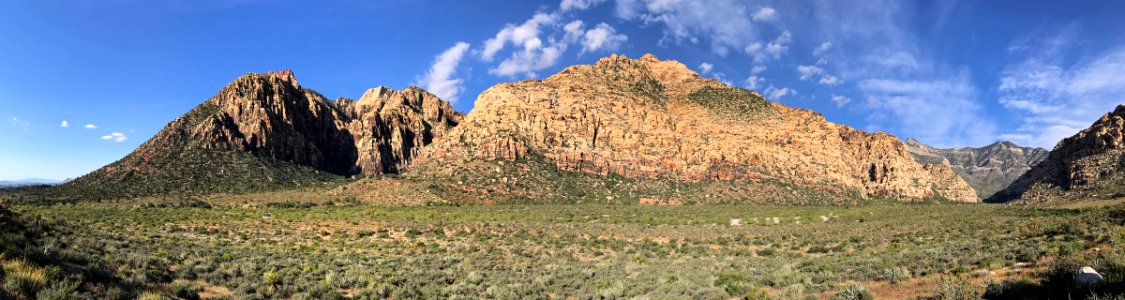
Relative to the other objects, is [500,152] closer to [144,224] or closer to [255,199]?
[255,199]

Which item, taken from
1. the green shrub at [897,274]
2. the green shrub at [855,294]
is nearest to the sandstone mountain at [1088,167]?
the green shrub at [897,274]

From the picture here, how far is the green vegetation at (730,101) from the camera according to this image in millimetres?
110062

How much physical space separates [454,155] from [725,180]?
188 ft

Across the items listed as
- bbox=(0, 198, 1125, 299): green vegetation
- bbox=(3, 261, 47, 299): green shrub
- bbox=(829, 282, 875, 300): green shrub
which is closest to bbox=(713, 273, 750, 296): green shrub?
bbox=(0, 198, 1125, 299): green vegetation

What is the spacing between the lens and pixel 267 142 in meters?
107

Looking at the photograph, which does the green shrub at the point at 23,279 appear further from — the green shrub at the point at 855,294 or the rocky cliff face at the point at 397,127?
the rocky cliff face at the point at 397,127

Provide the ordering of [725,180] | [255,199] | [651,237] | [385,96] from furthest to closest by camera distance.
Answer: [385,96]
[725,180]
[255,199]
[651,237]

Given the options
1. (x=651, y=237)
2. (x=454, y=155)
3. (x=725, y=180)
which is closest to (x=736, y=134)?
(x=725, y=180)

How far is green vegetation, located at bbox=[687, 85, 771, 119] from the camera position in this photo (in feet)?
361

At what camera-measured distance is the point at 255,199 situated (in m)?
66.4

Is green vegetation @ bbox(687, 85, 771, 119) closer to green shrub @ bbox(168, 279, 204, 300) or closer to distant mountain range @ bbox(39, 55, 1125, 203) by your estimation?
distant mountain range @ bbox(39, 55, 1125, 203)

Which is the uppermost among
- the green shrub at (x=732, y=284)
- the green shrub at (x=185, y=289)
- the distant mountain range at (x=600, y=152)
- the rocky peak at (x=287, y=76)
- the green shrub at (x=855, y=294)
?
the rocky peak at (x=287, y=76)

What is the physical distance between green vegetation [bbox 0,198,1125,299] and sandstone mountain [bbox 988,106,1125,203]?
71736 millimetres

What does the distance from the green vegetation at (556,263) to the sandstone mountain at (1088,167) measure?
71736 mm
